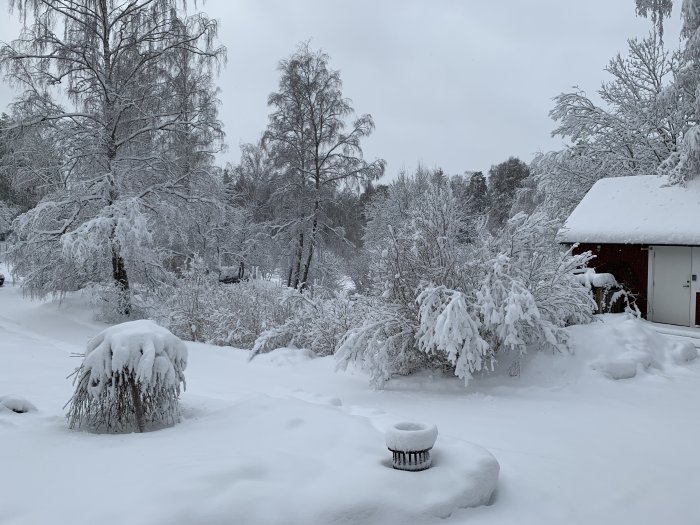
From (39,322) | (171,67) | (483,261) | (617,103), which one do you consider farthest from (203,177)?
(617,103)

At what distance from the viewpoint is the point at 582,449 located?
195 inches

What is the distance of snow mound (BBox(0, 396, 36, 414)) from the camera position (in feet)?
15.5

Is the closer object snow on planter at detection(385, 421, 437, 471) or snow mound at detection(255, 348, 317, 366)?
snow on planter at detection(385, 421, 437, 471)

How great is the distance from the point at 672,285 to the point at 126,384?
11.8m

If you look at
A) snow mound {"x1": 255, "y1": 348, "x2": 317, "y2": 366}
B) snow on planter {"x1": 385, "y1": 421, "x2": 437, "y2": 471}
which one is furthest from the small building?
snow on planter {"x1": 385, "y1": 421, "x2": 437, "y2": 471}

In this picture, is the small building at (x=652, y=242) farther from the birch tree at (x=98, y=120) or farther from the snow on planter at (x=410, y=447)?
the birch tree at (x=98, y=120)

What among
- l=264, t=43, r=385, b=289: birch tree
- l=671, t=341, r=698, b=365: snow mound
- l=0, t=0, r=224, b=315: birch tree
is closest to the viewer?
l=671, t=341, r=698, b=365: snow mound

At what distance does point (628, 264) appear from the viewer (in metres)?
12.5

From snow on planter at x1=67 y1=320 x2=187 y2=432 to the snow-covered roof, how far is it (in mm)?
8790

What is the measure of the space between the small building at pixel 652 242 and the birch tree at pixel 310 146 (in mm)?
9932

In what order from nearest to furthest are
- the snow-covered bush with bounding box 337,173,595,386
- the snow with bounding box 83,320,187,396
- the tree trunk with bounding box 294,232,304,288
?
the snow with bounding box 83,320,187,396, the snow-covered bush with bounding box 337,173,595,386, the tree trunk with bounding box 294,232,304,288

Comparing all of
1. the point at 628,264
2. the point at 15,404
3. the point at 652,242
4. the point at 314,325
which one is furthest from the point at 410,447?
the point at 628,264

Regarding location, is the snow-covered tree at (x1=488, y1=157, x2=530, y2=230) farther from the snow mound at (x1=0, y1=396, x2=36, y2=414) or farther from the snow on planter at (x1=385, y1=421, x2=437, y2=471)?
the snow mound at (x1=0, y1=396, x2=36, y2=414)

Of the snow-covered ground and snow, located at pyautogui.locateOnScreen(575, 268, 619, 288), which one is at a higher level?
snow, located at pyautogui.locateOnScreen(575, 268, 619, 288)
